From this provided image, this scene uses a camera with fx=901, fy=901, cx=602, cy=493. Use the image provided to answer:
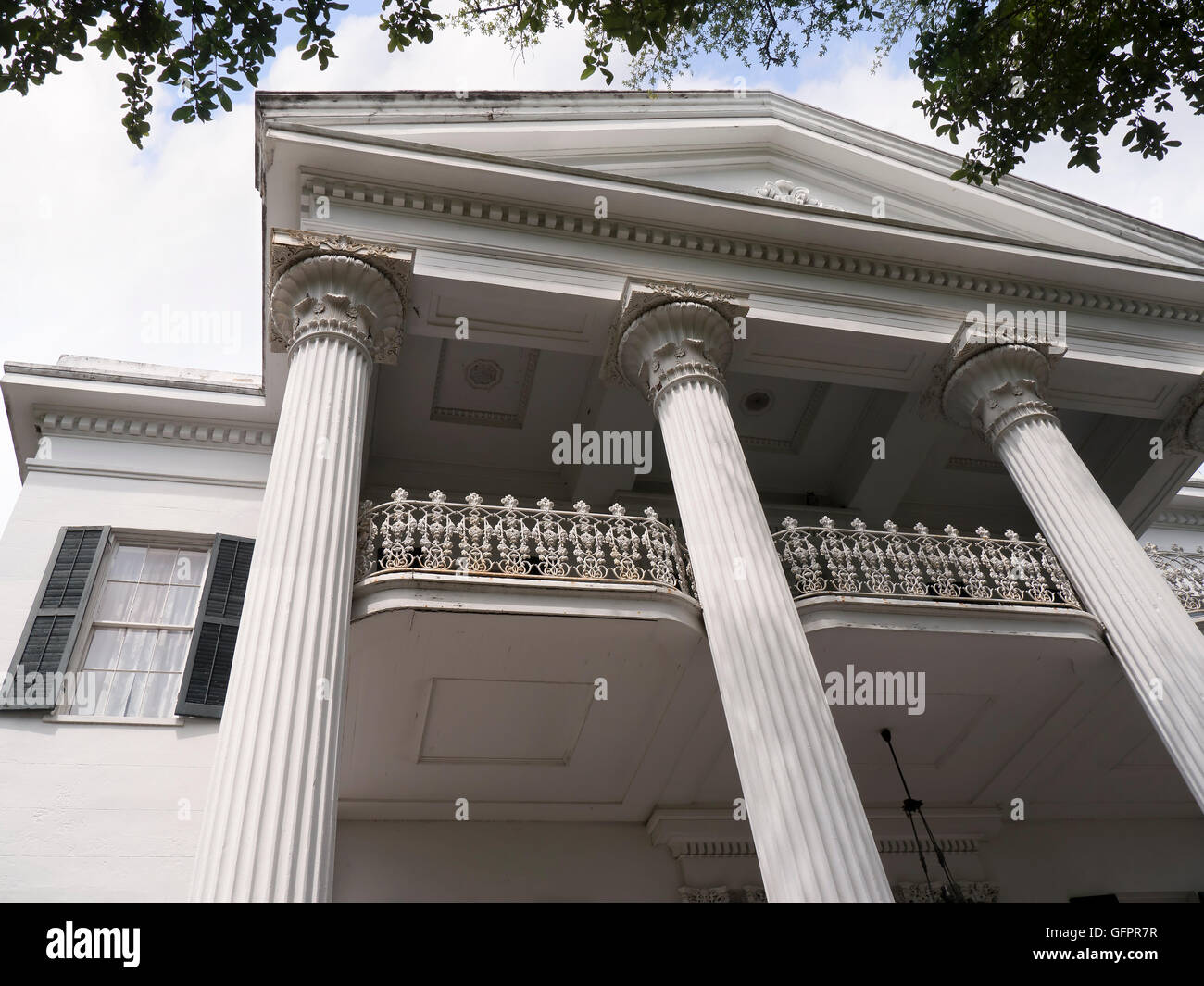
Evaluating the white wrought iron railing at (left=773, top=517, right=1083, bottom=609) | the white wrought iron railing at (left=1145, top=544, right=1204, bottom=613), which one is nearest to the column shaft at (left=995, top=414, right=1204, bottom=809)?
the white wrought iron railing at (left=773, top=517, right=1083, bottom=609)

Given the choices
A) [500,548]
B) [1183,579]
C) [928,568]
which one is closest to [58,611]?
[500,548]

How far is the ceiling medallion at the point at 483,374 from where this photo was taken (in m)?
9.46

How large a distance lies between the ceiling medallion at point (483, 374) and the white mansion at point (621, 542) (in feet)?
0.14

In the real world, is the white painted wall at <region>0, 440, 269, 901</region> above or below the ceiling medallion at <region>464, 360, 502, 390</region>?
below

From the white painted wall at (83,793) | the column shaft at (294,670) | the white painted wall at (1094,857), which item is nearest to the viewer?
the column shaft at (294,670)

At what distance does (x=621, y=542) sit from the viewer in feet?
23.4

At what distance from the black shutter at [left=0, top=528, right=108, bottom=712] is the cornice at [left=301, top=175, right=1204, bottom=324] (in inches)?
142

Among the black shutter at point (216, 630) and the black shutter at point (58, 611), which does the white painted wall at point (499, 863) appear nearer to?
the black shutter at point (216, 630)

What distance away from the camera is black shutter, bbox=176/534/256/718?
7.38 metres

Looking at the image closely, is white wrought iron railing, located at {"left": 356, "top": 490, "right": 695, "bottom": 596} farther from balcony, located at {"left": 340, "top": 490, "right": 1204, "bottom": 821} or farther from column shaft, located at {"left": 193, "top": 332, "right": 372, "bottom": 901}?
column shaft, located at {"left": 193, "top": 332, "right": 372, "bottom": 901}

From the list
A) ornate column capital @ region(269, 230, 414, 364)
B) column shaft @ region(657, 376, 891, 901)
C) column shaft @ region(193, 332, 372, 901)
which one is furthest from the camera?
ornate column capital @ region(269, 230, 414, 364)

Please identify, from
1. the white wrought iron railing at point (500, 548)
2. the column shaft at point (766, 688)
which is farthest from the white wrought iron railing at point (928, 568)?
the column shaft at point (766, 688)

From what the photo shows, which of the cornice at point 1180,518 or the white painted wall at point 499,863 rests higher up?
the cornice at point 1180,518

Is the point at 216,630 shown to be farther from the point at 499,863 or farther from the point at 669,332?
the point at 669,332
